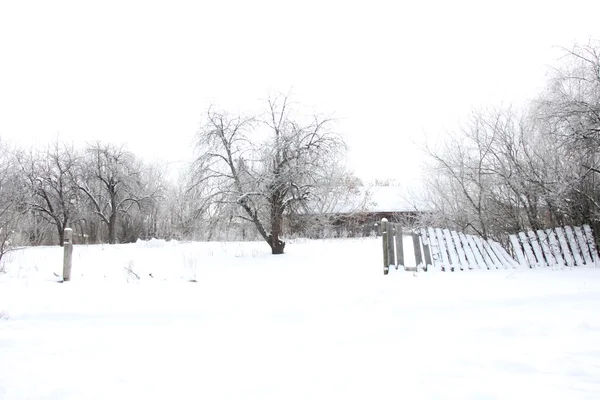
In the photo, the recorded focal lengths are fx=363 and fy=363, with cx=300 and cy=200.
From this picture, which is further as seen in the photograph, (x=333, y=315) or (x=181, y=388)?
(x=333, y=315)

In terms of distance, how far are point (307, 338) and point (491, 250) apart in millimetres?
6039

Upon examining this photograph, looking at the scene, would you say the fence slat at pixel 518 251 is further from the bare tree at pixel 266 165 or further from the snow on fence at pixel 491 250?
the bare tree at pixel 266 165

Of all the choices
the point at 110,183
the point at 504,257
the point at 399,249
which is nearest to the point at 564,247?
the point at 504,257

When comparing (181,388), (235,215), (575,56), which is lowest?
(181,388)

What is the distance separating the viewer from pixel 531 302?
16.0 ft

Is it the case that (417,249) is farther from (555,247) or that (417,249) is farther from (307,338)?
(307,338)

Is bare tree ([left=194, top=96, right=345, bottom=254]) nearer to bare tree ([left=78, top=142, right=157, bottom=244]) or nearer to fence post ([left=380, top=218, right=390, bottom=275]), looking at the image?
fence post ([left=380, top=218, right=390, bottom=275])

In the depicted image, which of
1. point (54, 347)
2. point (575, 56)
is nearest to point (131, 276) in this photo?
point (54, 347)

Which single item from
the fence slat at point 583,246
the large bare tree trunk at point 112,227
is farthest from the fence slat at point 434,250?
the large bare tree trunk at point 112,227

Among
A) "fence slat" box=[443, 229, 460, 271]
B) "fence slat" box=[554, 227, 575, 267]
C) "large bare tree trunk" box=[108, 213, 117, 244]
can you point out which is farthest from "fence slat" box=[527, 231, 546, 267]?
"large bare tree trunk" box=[108, 213, 117, 244]

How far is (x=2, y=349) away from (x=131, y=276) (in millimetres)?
4151

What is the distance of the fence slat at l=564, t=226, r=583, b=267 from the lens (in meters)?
7.60

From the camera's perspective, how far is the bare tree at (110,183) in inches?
1020

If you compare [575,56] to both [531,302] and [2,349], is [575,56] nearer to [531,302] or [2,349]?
[531,302]
